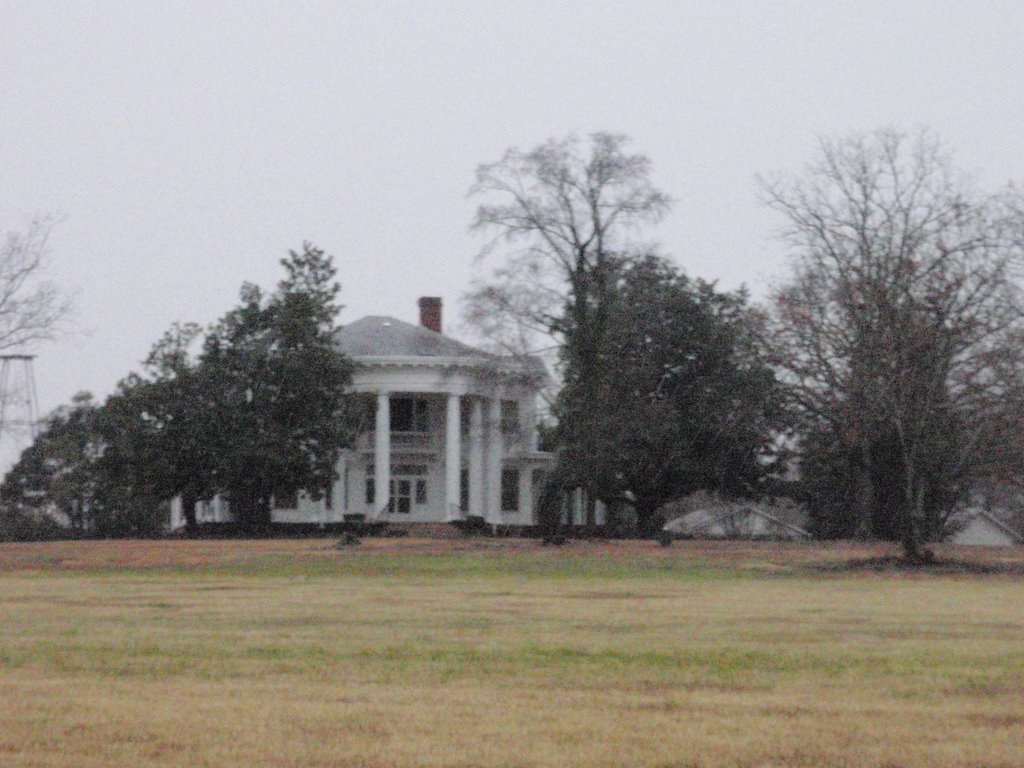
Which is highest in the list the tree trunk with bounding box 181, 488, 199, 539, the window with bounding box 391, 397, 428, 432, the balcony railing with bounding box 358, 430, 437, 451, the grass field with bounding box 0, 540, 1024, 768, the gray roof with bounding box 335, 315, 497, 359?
the gray roof with bounding box 335, 315, 497, 359

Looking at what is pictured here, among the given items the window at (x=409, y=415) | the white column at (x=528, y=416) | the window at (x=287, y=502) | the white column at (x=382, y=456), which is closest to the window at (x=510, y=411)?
the white column at (x=528, y=416)

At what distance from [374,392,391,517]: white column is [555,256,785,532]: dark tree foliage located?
31.9ft

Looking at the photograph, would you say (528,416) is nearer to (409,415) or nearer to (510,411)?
(510,411)

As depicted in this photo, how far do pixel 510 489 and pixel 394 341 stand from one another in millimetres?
11056

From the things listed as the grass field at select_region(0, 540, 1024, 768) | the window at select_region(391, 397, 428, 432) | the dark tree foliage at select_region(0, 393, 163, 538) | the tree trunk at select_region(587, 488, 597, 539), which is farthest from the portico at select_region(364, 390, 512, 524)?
the grass field at select_region(0, 540, 1024, 768)

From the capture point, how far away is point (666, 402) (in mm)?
67188

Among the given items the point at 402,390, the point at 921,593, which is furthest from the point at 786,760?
the point at 402,390

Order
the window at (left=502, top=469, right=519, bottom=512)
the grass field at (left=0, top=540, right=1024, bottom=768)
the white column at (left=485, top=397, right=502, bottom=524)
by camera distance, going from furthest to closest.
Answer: the window at (left=502, top=469, right=519, bottom=512), the white column at (left=485, top=397, right=502, bottom=524), the grass field at (left=0, top=540, right=1024, bottom=768)

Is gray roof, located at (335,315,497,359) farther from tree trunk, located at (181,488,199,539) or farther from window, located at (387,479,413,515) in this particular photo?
tree trunk, located at (181,488,199,539)

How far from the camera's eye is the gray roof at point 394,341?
77625mm

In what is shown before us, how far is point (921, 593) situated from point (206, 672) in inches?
738

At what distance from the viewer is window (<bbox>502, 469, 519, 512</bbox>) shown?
8581 centimetres

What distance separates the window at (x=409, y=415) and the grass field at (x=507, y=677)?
50409 millimetres

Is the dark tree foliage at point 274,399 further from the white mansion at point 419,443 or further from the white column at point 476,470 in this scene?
the white column at point 476,470
